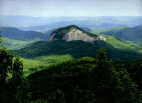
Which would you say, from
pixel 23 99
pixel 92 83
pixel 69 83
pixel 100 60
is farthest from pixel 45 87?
pixel 23 99

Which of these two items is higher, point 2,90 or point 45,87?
point 2,90

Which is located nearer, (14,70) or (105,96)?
(14,70)

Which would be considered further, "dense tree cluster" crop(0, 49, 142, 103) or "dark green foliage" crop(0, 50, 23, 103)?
"dense tree cluster" crop(0, 49, 142, 103)

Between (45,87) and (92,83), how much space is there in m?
47.8

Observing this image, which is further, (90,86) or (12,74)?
(90,86)

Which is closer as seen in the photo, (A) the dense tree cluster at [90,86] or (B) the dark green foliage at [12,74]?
(B) the dark green foliage at [12,74]

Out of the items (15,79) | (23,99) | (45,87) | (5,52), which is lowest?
(45,87)

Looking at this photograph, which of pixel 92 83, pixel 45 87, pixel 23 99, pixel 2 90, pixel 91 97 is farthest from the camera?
pixel 45 87

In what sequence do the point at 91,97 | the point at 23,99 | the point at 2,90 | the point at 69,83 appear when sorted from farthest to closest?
1. the point at 69,83
2. the point at 91,97
3. the point at 23,99
4. the point at 2,90

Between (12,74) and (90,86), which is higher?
(12,74)

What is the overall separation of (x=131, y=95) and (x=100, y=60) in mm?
16313

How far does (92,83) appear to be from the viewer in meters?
91.5

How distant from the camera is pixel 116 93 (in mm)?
79875

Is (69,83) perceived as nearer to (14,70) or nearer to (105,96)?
(105,96)
